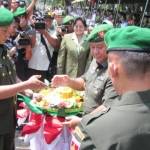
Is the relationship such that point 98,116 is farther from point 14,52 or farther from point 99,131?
point 14,52

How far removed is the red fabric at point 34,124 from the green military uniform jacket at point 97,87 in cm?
96

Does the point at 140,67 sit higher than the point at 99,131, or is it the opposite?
the point at 140,67

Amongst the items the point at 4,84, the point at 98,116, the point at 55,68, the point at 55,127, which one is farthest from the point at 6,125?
the point at 55,68

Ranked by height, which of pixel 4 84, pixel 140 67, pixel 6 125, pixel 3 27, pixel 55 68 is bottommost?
pixel 55 68

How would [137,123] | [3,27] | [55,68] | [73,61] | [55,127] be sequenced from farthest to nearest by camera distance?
[55,68]
[73,61]
[55,127]
[3,27]
[137,123]

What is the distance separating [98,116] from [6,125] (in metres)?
2.15

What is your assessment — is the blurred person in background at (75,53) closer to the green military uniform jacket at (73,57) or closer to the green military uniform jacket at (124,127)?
the green military uniform jacket at (73,57)

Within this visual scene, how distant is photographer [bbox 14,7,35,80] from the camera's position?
6.32 m

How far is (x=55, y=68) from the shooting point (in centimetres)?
673

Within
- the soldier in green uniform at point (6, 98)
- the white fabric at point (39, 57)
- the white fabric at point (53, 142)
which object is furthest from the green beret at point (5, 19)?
the white fabric at point (39, 57)

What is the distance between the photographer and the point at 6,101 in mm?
3793

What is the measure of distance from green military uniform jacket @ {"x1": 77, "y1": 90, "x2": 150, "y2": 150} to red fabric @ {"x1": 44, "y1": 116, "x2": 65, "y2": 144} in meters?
2.55

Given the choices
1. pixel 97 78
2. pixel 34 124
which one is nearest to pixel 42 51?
pixel 34 124

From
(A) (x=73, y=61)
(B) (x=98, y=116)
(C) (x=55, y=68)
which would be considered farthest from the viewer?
(C) (x=55, y=68)
